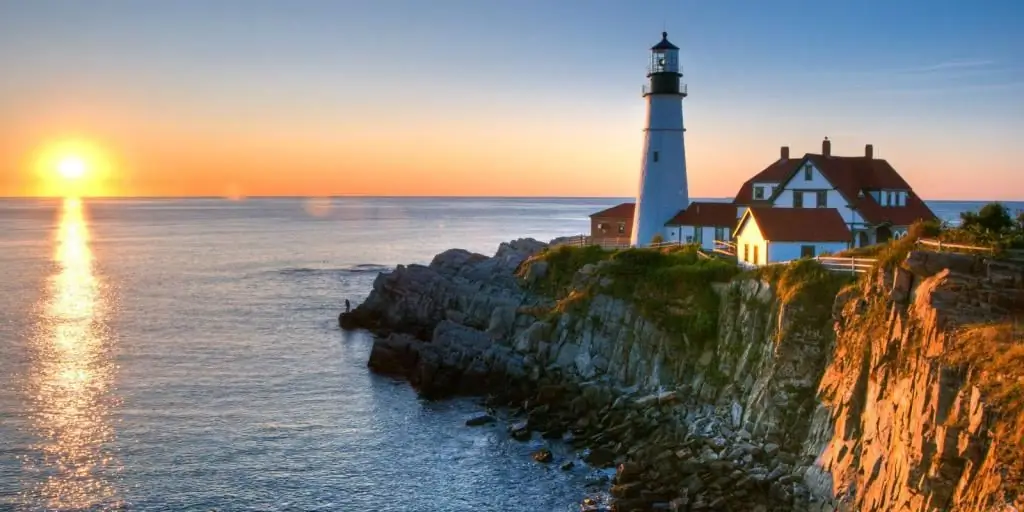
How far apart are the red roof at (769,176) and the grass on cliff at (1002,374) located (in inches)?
1238

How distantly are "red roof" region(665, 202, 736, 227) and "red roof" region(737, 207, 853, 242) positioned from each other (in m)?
12.2

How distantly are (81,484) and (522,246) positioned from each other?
40.9 meters

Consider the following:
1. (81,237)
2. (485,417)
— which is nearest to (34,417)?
(485,417)

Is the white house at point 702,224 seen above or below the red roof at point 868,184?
below

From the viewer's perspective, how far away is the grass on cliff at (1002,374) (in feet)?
62.2

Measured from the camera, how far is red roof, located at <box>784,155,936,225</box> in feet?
164

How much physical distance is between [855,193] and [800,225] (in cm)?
1159

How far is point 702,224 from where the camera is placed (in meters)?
54.8

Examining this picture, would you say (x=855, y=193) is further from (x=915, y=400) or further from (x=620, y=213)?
(x=915, y=400)

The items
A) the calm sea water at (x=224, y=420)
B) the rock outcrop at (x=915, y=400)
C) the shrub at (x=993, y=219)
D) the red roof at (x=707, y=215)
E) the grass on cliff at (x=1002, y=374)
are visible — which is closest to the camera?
the grass on cliff at (x=1002, y=374)

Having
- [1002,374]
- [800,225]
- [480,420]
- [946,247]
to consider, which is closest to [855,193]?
[800,225]

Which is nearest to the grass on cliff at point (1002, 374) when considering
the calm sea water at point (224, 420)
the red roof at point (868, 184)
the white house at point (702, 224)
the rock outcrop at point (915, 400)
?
the rock outcrop at point (915, 400)

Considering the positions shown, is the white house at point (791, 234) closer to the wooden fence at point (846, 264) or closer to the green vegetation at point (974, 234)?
the wooden fence at point (846, 264)

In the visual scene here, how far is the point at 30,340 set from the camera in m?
57.7
